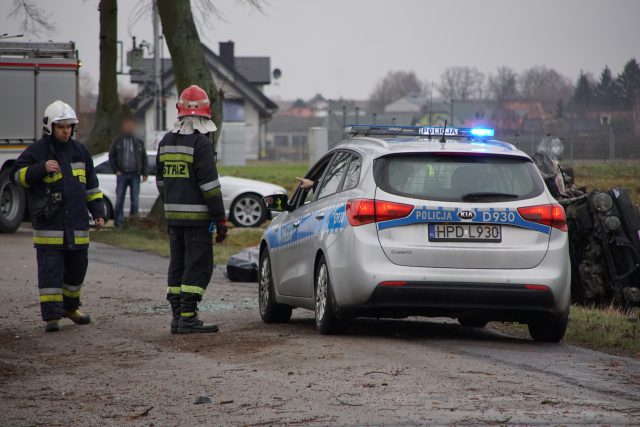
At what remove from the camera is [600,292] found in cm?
1290

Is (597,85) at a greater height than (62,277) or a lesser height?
greater

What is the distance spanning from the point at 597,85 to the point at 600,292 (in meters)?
19.1

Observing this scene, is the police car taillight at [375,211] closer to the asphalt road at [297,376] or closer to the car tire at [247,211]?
the asphalt road at [297,376]

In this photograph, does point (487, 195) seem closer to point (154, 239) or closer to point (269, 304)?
point (269, 304)

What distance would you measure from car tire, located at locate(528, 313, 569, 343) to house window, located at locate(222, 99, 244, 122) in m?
77.9

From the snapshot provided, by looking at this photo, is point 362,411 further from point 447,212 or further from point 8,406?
point 447,212

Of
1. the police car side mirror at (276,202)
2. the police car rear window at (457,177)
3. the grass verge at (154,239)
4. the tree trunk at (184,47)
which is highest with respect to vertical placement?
the tree trunk at (184,47)

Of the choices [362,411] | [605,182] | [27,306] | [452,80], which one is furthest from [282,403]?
[452,80]

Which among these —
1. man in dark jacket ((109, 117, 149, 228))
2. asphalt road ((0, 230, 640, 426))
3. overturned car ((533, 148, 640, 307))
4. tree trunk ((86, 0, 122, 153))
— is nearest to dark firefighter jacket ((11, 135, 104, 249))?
asphalt road ((0, 230, 640, 426))

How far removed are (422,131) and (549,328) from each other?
1815 millimetres

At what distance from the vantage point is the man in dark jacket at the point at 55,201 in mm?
10695

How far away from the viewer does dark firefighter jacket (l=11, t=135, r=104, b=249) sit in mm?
10758

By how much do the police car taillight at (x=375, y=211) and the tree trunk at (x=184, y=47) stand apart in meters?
13.9

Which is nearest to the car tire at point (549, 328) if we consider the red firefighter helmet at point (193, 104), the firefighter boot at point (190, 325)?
the firefighter boot at point (190, 325)
